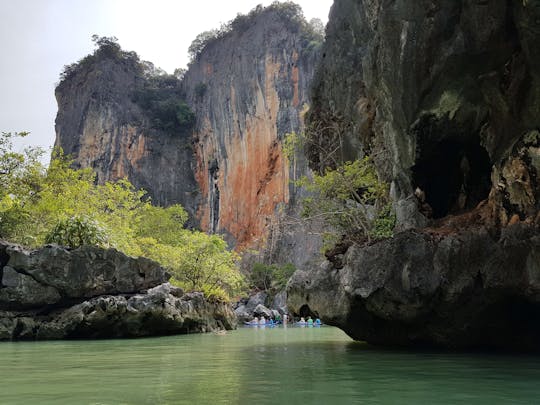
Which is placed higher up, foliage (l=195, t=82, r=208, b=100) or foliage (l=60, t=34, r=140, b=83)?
foliage (l=60, t=34, r=140, b=83)

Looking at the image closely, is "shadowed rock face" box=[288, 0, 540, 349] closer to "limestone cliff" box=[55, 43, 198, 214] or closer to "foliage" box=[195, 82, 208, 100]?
"limestone cliff" box=[55, 43, 198, 214]

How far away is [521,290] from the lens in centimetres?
748

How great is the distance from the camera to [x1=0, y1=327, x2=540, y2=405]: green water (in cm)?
397

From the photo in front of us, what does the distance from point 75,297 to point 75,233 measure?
2052 millimetres

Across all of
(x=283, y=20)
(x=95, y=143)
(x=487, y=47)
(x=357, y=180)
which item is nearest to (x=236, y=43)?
(x=283, y=20)

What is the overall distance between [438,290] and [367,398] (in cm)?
454

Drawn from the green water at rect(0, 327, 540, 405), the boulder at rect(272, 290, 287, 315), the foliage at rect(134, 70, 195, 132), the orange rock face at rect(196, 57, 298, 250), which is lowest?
the green water at rect(0, 327, 540, 405)

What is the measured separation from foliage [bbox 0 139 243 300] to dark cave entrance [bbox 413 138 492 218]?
10184mm

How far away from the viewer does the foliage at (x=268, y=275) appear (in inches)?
1508

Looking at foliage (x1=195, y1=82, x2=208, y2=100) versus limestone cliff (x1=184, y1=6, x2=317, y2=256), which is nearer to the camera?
limestone cliff (x1=184, y1=6, x2=317, y2=256)

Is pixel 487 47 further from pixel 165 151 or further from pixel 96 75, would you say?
pixel 96 75

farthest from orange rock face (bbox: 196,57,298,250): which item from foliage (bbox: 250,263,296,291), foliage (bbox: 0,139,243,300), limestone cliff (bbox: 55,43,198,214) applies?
foliage (bbox: 0,139,243,300)

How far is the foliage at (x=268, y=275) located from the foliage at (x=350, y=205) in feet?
82.7

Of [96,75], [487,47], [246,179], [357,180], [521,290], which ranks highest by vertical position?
[96,75]
